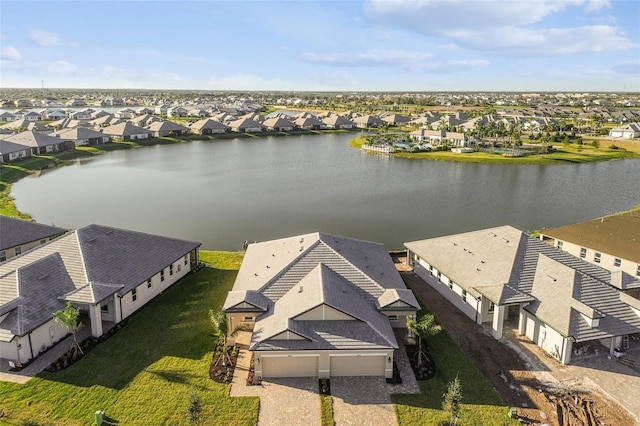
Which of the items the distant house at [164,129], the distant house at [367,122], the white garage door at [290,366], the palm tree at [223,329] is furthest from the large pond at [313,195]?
the distant house at [367,122]

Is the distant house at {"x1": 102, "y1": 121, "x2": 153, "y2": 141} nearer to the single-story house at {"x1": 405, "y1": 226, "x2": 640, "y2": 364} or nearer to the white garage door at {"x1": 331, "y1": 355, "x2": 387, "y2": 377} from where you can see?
the single-story house at {"x1": 405, "y1": 226, "x2": 640, "y2": 364}

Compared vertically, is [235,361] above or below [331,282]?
below

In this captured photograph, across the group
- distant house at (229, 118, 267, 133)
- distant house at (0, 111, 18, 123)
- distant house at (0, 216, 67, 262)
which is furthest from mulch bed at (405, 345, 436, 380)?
distant house at (0, 111, 18, 123)

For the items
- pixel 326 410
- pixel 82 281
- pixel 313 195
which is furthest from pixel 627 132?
pixel 82 281

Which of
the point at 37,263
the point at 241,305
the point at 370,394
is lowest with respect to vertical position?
the point at 370,394

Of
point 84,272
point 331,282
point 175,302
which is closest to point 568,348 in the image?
point 331,282

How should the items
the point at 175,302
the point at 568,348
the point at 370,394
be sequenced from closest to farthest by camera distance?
the point at 370,394 < the point at 568,348 < the point at 175,302

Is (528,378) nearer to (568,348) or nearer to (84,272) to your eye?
(568,348)
